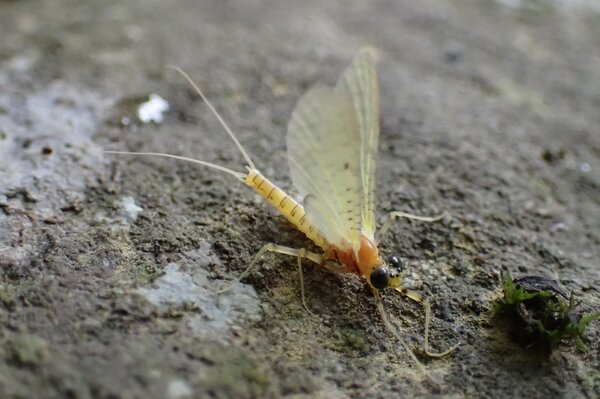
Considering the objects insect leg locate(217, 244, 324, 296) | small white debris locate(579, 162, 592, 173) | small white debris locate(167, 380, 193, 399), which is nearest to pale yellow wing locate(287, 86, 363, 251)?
insect leg locate(217, 244, 324, 296)

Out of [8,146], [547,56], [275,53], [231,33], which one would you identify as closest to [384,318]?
[8,146]

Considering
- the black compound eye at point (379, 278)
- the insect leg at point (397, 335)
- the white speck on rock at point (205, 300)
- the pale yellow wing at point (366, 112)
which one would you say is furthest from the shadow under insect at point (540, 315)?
the white speck on rock at point (205, 300)

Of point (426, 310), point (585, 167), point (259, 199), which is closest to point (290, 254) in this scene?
point (259, 199)

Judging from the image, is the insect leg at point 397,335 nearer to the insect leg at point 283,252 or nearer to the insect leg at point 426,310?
the insect leg at point 426,310

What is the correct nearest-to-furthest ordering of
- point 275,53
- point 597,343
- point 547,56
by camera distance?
point 597,343
point 275,53
point 547,56

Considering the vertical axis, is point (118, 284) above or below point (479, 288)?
below

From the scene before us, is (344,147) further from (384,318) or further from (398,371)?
(398,371)
